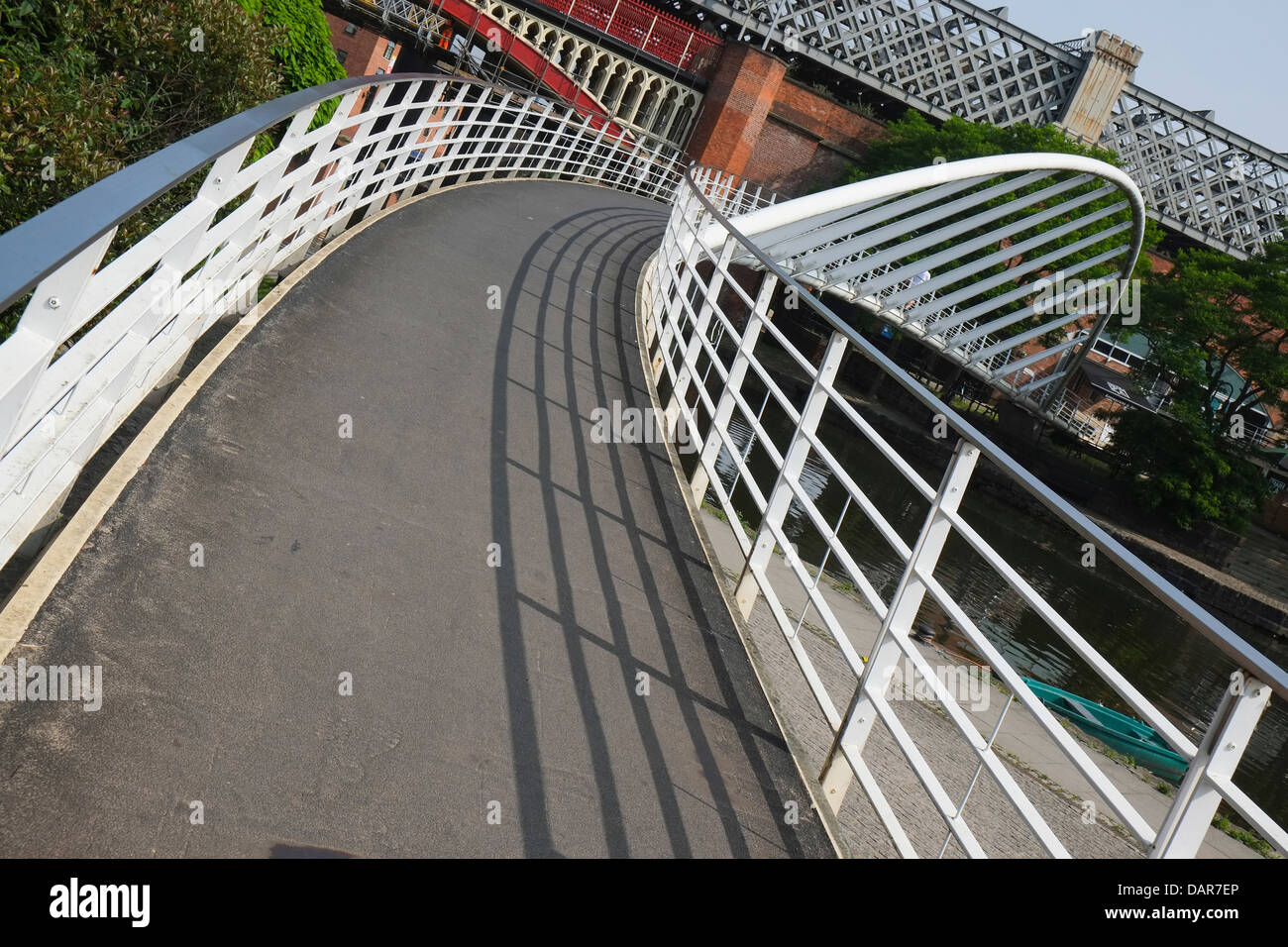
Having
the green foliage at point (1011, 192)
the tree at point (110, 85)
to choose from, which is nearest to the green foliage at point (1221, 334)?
the green foliage at point (1011, 192)

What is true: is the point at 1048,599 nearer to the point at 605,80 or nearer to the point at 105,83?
the point at 105,83

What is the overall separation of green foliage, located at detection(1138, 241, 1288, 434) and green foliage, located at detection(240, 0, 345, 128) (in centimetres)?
3082

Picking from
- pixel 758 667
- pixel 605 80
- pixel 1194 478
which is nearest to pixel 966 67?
pixel 605 80

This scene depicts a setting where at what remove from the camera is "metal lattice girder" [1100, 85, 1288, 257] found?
5309 centimetres

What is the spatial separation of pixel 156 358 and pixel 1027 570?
943 inches

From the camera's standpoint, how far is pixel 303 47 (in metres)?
12.3

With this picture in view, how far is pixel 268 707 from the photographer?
10.0ft

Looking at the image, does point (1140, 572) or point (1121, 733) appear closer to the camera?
point (1140, 572)

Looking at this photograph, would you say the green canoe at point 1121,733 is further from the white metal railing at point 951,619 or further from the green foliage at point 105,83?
the green foliage at point 105,83

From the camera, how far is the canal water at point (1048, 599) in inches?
702

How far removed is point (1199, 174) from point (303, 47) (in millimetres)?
53217

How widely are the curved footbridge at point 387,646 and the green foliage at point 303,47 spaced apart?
648cm

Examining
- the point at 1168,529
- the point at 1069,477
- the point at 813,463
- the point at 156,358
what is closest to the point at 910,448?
the point at 1069,477

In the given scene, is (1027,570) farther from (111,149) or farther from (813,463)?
(111,149)
